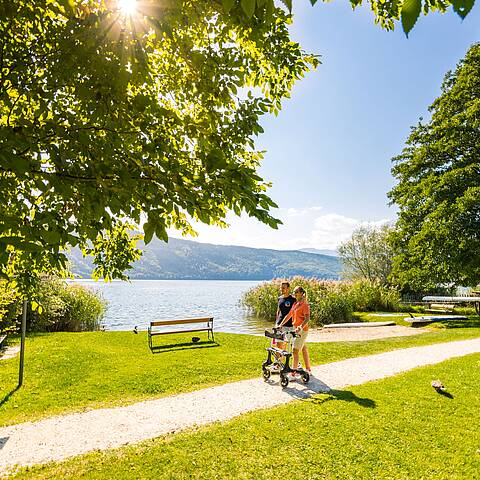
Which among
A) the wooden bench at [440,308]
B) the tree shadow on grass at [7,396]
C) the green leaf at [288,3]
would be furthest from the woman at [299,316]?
the wooden bench at [440,308]

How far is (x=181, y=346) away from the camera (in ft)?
50.8

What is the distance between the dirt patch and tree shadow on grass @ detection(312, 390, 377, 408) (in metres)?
8.17

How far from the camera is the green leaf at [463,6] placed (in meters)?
1.71

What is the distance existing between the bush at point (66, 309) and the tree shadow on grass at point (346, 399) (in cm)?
1547

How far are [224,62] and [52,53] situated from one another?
2169 millimetres

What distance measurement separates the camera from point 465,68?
22.9 meters

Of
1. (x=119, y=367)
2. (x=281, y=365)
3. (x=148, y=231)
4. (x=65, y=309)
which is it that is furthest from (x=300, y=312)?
(x=65, y=309)

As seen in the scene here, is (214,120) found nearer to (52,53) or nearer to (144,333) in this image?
(52,53)

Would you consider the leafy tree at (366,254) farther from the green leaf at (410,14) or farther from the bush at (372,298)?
the green leaf at (410,14)

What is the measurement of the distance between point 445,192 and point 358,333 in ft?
33.2

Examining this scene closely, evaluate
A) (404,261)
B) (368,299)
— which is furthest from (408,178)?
(368,299)

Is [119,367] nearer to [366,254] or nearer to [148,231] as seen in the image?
[148,231]

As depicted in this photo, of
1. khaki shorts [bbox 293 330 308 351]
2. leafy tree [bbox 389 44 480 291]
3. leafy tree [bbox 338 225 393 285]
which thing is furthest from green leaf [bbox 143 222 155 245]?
leafy tree [bbox 338 225 393 285]

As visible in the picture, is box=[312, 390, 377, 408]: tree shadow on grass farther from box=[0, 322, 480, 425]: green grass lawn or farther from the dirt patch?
the dirt patch
